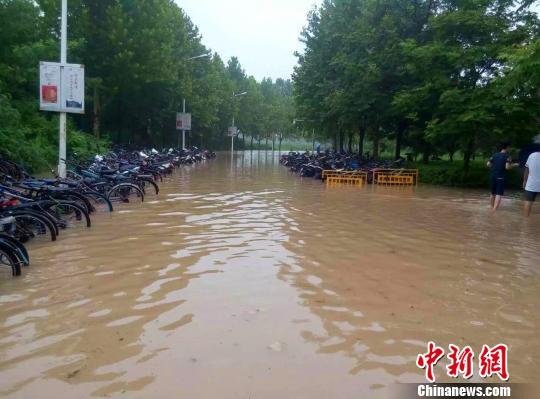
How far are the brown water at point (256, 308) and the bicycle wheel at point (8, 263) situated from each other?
17 centimetres

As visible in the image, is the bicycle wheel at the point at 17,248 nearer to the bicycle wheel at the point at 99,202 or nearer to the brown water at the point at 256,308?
the brown water at the point at 256,308

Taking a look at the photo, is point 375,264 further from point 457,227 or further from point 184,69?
point 184,69

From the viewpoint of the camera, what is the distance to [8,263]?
5320 mm

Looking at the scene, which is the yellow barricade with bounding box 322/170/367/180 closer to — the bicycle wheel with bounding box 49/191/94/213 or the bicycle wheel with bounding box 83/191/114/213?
the bicycle wheel with bounding box 83/191/114/213

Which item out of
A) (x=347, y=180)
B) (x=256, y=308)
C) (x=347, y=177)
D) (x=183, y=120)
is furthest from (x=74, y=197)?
(x=183, y=120)

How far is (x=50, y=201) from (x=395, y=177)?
566 inches

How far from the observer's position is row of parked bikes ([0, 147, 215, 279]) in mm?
5465

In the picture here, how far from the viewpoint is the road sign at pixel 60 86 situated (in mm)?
11609

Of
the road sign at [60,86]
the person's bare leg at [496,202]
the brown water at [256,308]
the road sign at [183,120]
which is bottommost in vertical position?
the brown water at [256,308]

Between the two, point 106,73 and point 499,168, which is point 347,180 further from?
point 106,73

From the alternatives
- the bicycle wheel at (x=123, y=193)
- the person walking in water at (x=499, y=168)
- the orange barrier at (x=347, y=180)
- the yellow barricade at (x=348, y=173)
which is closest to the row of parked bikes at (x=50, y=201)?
the bicycle wheel at (x=123, y=193)

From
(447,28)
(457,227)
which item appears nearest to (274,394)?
(457,227)

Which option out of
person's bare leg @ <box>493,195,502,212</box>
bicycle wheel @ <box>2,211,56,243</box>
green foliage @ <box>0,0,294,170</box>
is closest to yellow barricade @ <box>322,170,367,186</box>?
person's bare leg @ <box>493,195,502,212</box>

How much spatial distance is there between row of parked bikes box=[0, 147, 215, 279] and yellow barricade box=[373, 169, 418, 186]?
974 cm
